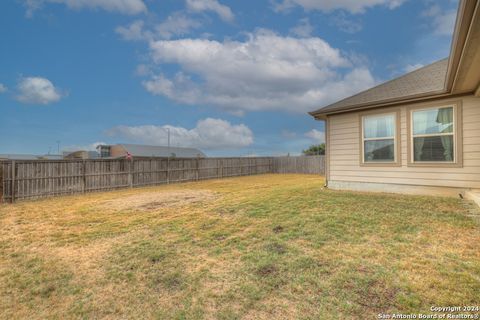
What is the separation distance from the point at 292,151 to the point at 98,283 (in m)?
22.8

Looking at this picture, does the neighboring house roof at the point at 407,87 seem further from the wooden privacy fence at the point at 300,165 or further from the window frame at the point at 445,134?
the wooden privacy fence at the point at 300,165

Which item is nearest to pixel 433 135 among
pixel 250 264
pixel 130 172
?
pixel 250 264

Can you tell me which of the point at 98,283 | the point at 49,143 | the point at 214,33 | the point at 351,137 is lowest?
the point at 98,283

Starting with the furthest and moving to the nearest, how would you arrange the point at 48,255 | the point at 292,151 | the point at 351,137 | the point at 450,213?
the point at 292,151 → the point at 351,137 → the point at 450,213 → the point at 48,255

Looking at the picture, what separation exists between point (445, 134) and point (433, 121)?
44cm

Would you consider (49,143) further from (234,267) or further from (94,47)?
(234,267)

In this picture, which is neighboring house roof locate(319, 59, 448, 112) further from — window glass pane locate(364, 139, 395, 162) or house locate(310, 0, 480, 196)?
window glass pane locate(364, 139, 395, 162)

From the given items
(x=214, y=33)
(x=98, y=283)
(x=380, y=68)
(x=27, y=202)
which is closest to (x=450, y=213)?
(x=98, y=283)

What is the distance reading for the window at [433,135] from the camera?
6234 millimetres

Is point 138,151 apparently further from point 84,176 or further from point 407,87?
point 407,87

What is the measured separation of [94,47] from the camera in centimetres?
1403

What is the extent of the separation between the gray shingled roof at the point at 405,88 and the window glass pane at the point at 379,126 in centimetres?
57

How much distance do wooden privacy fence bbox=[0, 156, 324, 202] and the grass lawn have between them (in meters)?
5.04

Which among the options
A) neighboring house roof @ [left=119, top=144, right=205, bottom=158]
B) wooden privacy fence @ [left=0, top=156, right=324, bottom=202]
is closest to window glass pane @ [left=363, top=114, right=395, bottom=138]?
wooden privacy fence @ [left=0, top=156, right=324, bottom=202]
